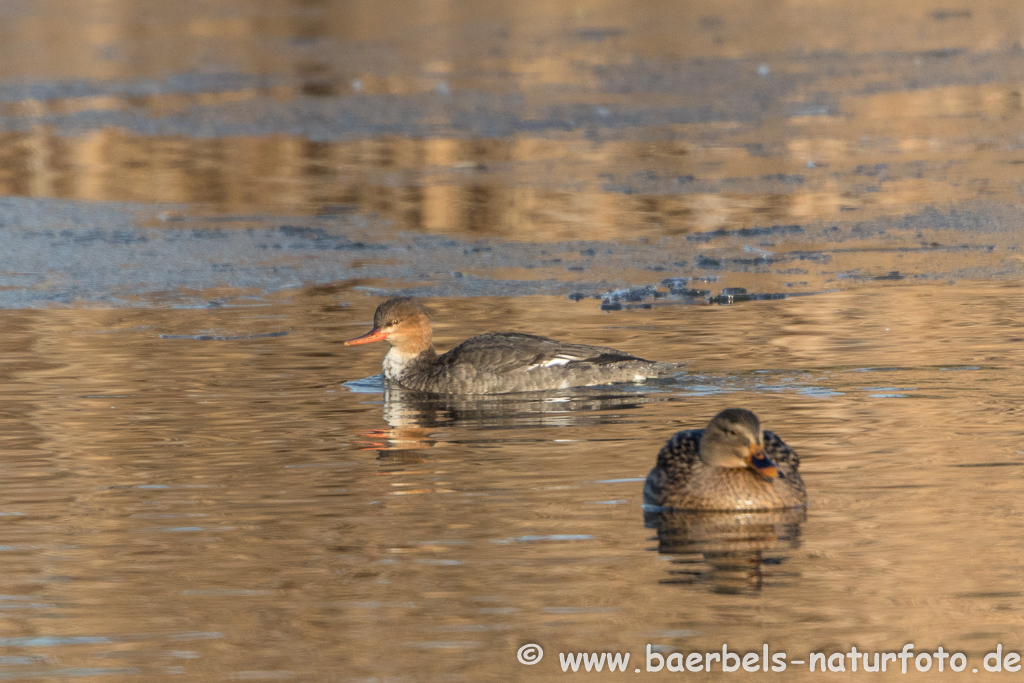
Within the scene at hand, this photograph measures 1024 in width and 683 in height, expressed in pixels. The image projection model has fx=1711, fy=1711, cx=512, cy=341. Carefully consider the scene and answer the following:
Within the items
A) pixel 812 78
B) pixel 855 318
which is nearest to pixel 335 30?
pixel 812 78

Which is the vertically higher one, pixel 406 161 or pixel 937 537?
pixel 406 161

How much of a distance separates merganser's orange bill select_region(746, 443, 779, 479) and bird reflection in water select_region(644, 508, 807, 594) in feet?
0.66

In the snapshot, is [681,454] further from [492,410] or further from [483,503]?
[492,410]

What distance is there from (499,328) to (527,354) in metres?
1.64

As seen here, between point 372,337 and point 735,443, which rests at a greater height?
point 372,337

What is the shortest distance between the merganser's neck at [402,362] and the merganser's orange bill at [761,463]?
385 centimetres

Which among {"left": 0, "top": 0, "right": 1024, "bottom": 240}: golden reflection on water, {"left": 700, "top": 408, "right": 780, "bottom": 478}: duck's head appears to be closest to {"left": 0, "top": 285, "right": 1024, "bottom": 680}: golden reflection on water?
{"left": 700, "top": 408, "right": 780, "bottom": 478}: duck's head

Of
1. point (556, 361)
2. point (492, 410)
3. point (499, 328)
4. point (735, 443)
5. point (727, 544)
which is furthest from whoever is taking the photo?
point (499, 328)

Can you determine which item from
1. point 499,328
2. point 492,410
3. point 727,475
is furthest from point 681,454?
point 499,328

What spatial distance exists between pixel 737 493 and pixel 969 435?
65.1 inches

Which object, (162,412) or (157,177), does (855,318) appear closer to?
(162,412)

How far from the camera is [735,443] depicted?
6926 millimetres

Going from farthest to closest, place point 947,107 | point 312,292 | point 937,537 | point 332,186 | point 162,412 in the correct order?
point 947,107
point 332,186
point 312,292
point 162,412
point 937,537

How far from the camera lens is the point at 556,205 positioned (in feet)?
53.7
